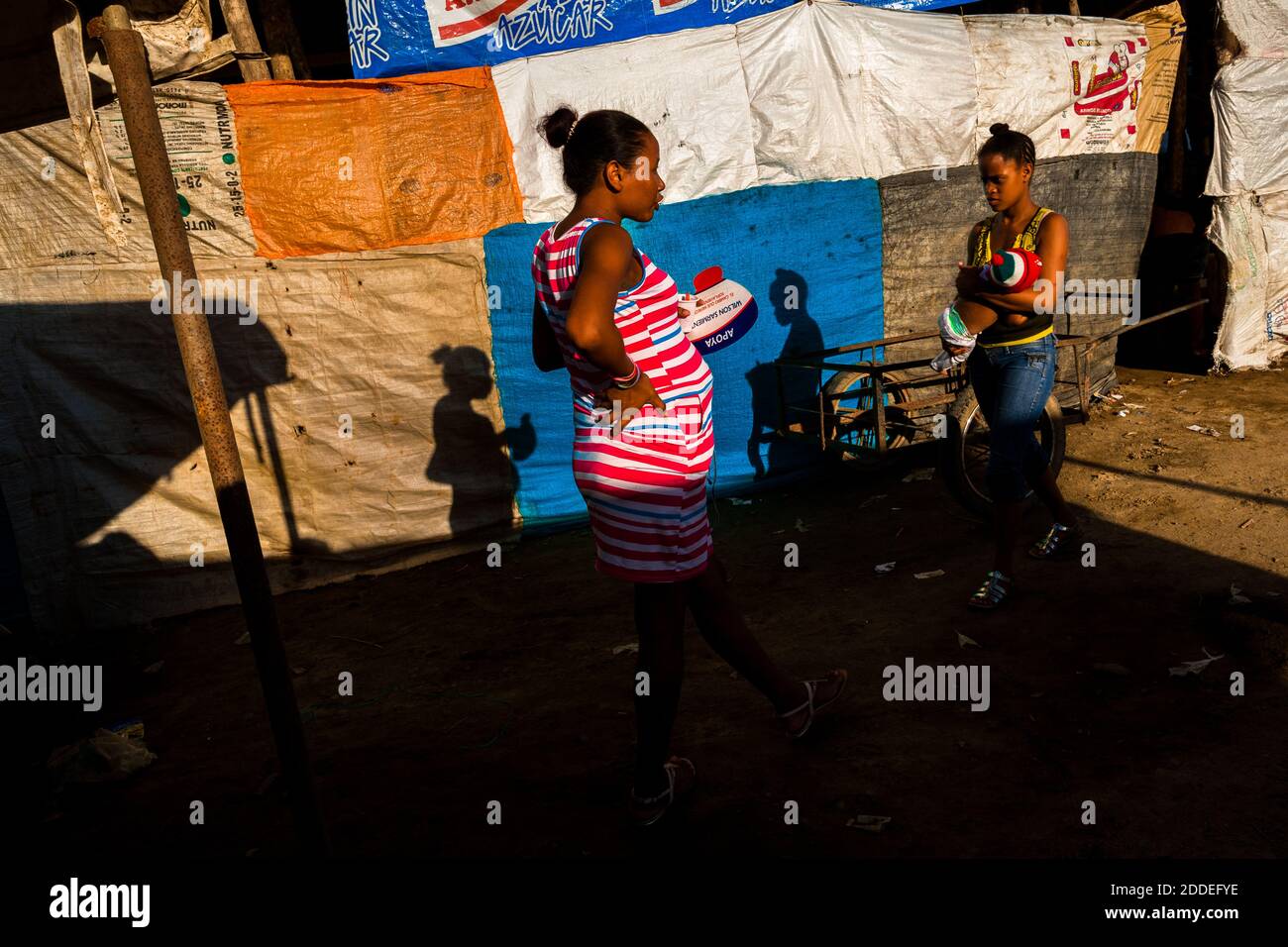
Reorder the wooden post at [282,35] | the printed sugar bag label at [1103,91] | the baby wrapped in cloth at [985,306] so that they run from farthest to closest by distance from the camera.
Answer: the printed sugar bag label at [1103,91], the wooden post at [282,35], the baby wrapped in cloth at [985,306]

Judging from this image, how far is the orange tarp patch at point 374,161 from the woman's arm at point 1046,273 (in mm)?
3583

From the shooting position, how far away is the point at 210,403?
2305mm

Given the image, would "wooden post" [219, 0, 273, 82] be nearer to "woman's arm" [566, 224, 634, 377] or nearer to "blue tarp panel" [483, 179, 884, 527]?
"blue tarp panel" [483, 179, 884, 527]

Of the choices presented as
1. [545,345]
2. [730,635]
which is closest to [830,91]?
[545,345]

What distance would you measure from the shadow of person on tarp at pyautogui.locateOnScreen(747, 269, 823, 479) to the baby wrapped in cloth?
2346 millimetres

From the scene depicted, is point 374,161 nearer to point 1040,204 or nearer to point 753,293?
point 753,293

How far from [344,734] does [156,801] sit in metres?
0.80

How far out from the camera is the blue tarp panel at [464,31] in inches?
251

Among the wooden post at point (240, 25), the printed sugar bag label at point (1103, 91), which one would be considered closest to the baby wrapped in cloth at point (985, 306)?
the printed sugar bag label at point (1103, 91)

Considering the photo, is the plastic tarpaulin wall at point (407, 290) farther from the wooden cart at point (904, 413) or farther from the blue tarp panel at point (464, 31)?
the wooden cart at point (904, 413)

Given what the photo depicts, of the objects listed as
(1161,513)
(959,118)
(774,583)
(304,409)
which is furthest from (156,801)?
(959,118)

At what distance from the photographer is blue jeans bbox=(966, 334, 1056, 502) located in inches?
170
